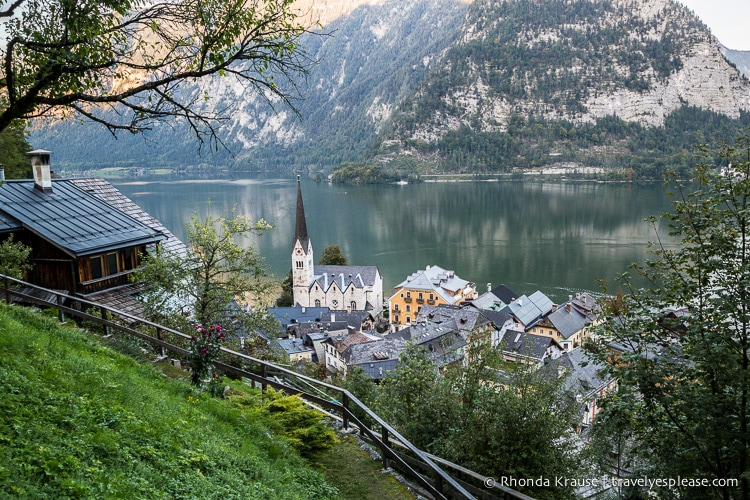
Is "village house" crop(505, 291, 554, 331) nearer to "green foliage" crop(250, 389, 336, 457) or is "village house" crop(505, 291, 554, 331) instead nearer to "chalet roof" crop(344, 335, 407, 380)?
"chalet roof" crop(344, 335, 407, 380)

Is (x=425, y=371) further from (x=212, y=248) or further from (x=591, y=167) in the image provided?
(x=591, y=167)

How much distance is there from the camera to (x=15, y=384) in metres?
5.21

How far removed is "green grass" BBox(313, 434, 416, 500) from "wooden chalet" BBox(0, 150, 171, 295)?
9.73m

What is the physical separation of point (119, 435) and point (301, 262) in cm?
4775

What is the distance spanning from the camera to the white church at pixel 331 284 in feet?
170

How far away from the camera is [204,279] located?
14.9 metres

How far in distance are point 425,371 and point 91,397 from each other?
935cm

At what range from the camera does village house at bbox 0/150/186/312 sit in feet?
44.3

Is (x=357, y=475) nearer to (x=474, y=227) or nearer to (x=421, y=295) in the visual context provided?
(x=421, y=295)

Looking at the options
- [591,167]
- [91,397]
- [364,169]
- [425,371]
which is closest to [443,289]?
[425,371]

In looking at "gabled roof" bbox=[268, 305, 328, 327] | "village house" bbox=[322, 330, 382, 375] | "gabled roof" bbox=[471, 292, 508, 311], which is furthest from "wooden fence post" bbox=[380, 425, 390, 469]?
"gabled roof" bbox=[471, 292, 508, 311]

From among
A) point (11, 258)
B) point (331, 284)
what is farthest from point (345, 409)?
point (331, 284)

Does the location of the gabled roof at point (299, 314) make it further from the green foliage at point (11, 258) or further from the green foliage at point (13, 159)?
the green foliage at point (11, 258)

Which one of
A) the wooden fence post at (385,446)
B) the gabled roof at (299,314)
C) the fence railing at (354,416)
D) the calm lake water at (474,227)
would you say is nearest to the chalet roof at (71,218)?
the fence railing at (354,416)
